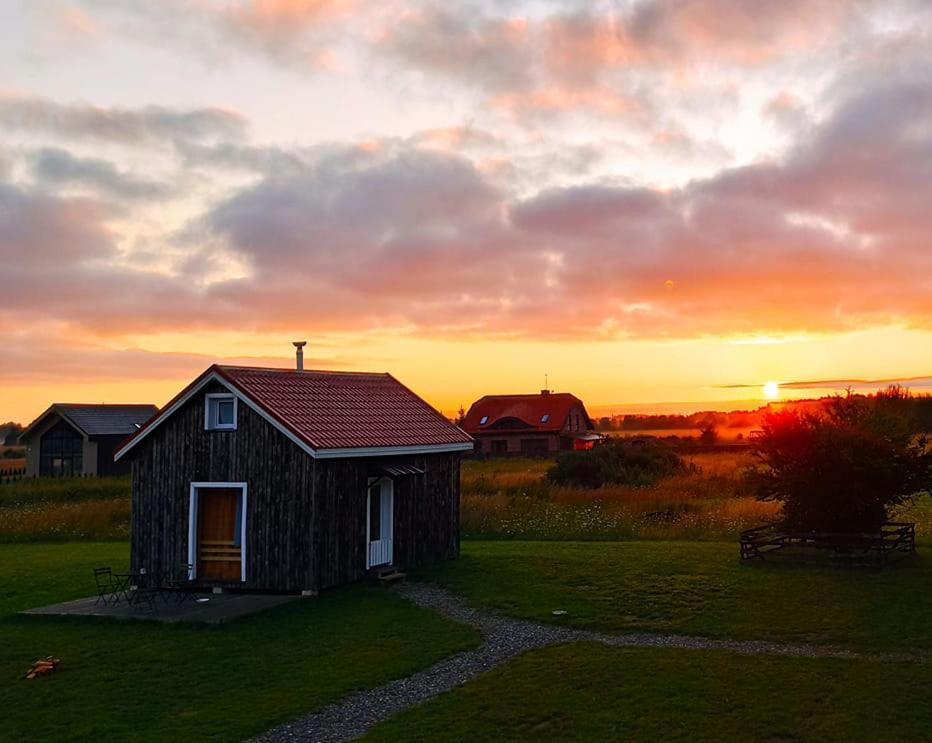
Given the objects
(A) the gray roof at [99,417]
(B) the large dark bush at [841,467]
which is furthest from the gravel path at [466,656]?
Result: (A) the gray roof at [99,417]

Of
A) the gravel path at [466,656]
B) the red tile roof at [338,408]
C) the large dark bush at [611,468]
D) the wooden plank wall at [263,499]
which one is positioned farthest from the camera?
the large dark bush at [611,468]

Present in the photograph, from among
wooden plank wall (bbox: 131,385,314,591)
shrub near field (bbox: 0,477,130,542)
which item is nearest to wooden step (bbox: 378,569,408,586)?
wooden plank wall (bbox: 131,385,314,591)

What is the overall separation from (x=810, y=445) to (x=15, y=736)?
21.8m

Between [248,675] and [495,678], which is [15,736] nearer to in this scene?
[248,675]

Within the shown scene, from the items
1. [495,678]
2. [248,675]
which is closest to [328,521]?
[248,675]

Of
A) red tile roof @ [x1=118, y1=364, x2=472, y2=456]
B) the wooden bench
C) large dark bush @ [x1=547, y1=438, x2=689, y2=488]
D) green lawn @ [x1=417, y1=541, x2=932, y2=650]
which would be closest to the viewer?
green lawn @ [x1=417, y1=541, x2=932, y2=650]

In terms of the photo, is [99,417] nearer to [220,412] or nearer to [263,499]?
[220,412]

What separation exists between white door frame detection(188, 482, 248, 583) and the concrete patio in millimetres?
801

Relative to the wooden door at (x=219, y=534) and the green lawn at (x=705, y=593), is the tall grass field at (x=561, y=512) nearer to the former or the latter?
the green lawn at (x=705, y=593)

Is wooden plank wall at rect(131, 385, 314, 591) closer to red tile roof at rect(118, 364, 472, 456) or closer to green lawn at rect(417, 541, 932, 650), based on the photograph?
red tile roof at rect(118, 364, 472, 456)

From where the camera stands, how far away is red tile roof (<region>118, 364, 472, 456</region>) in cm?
2305

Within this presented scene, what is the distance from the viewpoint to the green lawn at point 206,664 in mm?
13266

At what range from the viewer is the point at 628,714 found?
1302 centimetres

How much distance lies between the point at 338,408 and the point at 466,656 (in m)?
10.5
